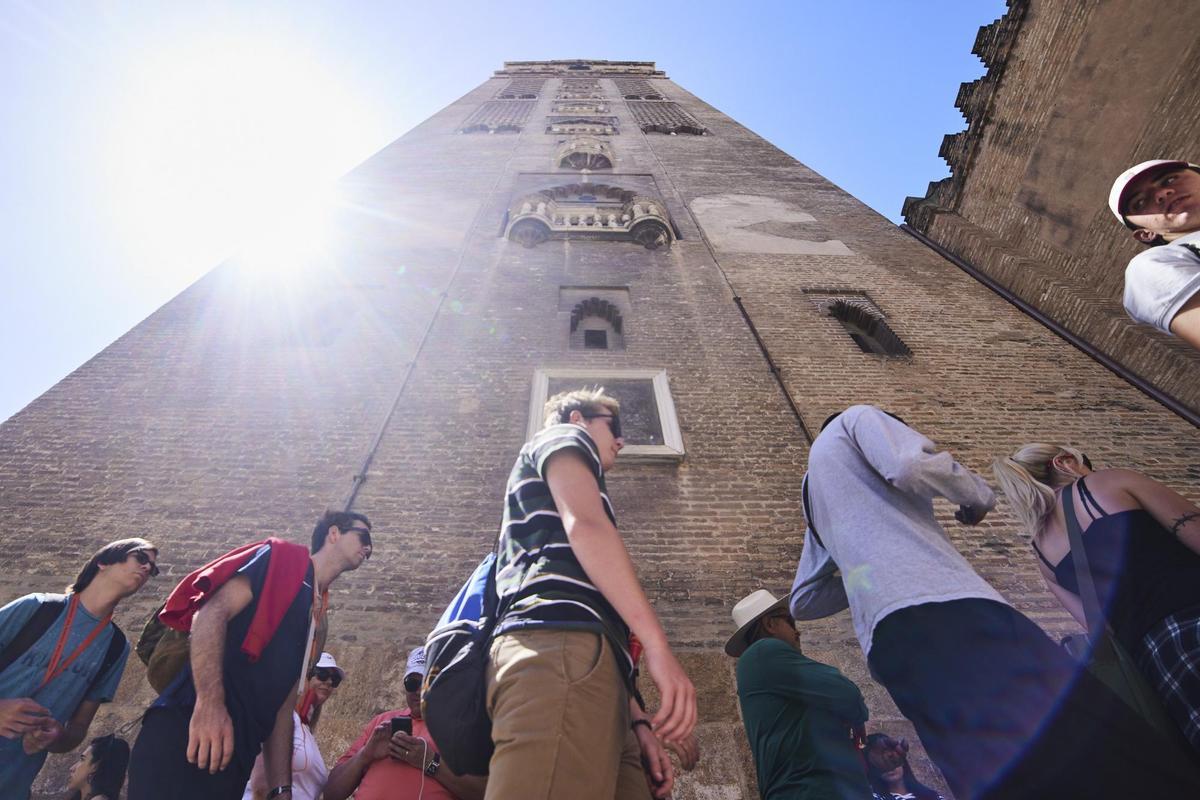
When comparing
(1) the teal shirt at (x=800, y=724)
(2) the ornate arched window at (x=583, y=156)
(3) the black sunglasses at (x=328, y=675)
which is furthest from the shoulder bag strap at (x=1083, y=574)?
(2) the ornate arched window at (x=583, y=156)

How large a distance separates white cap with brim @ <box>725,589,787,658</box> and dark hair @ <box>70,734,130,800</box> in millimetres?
2657

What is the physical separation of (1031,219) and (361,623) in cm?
1039

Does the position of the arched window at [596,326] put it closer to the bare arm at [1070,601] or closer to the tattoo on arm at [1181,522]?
the bare arm at [1070,601]

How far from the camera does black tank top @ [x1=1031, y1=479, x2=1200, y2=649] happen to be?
1841 millimetres

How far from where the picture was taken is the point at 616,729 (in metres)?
1.42

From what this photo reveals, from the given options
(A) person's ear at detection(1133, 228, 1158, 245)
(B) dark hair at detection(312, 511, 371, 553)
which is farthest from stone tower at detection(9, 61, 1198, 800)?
(A) person's ear at detection(1133, 228, 1158, 245)

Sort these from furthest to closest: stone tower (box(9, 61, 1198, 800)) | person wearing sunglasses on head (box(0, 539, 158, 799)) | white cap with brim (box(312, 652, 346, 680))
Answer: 1. stone tower (box(9, 61, 1198, 800))
2. white cap with brim (box(312, 652, 346, 680))
3. person wearing sunglasses on head (box(0, 539, 158, 799))

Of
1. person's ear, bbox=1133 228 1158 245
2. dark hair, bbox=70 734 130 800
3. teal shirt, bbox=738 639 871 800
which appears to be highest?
person's ear, bbox=1133 228 1158 245

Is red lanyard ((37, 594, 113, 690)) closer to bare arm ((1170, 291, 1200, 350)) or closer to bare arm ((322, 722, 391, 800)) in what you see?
bare arm ((322, 722, 391, 800))

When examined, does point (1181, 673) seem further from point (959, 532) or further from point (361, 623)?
point (361, 623)

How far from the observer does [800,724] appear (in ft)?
6.97

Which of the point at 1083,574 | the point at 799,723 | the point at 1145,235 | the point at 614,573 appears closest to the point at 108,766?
the point at 614,573

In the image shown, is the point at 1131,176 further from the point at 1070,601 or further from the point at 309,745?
the point at 309,745

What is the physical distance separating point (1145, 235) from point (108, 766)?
4777mm
